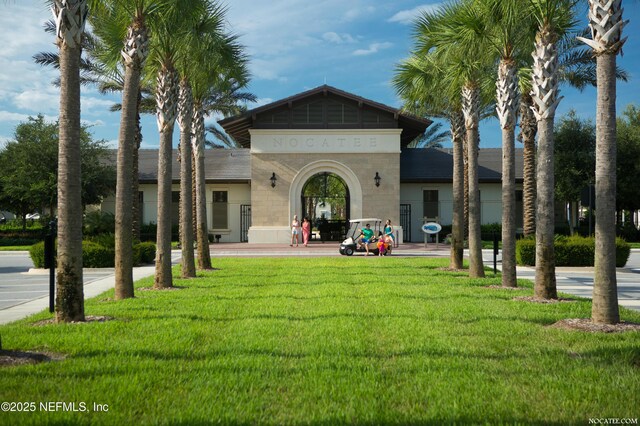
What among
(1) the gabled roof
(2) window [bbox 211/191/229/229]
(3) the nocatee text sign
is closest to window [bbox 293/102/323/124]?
(1) the gabled roof

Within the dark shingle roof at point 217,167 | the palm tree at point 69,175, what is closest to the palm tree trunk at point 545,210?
the palm tree at point 69,175

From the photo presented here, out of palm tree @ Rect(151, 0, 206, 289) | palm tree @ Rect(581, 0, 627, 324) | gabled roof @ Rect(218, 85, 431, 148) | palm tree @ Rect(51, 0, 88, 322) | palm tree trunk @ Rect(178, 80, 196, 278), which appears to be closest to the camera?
palm tree @ Rect(581, 0, 627, 324)

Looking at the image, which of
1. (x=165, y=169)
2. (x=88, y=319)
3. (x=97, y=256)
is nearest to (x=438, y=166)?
(x=97, y=256)

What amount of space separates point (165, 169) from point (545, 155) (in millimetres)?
8341

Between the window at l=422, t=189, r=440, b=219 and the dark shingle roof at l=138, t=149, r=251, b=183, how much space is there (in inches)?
439

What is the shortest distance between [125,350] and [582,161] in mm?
34104

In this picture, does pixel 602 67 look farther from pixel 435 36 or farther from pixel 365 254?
pixel 365 254

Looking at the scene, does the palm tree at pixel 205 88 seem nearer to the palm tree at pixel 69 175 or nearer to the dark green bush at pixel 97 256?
the dark green bush at pixel 97 256

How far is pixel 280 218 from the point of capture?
33156 millimetres

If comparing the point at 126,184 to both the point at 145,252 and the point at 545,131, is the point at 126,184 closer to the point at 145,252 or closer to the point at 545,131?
the point at 545,131

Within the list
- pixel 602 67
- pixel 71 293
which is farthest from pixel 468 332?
pixel 71 293

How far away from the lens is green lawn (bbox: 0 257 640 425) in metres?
4.72

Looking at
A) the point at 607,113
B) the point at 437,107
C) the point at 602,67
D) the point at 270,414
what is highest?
the point at 437,107

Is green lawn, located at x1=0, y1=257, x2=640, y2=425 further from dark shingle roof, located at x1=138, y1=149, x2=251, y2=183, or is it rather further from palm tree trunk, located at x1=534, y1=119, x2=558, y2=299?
dark shingle roof, located at x1=138, y1=149, x2=251, y2=183
